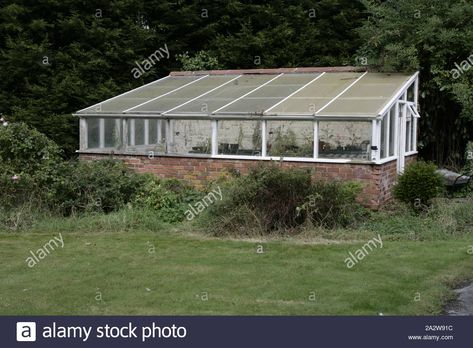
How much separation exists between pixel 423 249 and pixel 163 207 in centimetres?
540

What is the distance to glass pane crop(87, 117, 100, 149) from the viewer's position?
51.5ft

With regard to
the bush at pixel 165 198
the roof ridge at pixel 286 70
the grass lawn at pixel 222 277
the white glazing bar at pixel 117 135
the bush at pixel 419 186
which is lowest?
the grass lawn at pixel 222 277

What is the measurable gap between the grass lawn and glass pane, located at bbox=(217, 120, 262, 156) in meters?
3.54

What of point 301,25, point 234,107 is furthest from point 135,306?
point 301,25

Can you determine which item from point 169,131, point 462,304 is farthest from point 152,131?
point 462,304

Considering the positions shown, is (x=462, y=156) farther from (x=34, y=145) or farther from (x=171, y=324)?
(x=171, y=324)

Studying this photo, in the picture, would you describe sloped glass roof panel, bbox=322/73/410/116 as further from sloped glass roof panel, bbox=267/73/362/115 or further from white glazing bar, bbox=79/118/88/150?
white glazing bar, bbox=79/118/88/150

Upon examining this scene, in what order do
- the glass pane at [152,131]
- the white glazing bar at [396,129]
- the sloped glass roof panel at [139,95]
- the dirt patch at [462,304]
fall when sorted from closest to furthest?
the dirt patch at [462,304]
the white glazing bar at [396,129]
the glass pane at [152,131]
the sloped glass roof panel at [139,95]

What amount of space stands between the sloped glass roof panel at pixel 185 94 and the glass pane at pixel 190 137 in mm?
617

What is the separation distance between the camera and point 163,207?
41.3 ft

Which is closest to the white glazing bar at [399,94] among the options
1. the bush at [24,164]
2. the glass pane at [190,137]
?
the glass pane at [190,137]

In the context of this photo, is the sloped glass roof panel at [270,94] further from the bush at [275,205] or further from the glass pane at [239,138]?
the bush at [275,205]

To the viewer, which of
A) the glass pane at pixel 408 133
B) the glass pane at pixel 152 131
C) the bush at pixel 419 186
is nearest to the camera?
the bush at pixel 419 186

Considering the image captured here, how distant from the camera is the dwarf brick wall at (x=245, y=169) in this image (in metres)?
12.4
